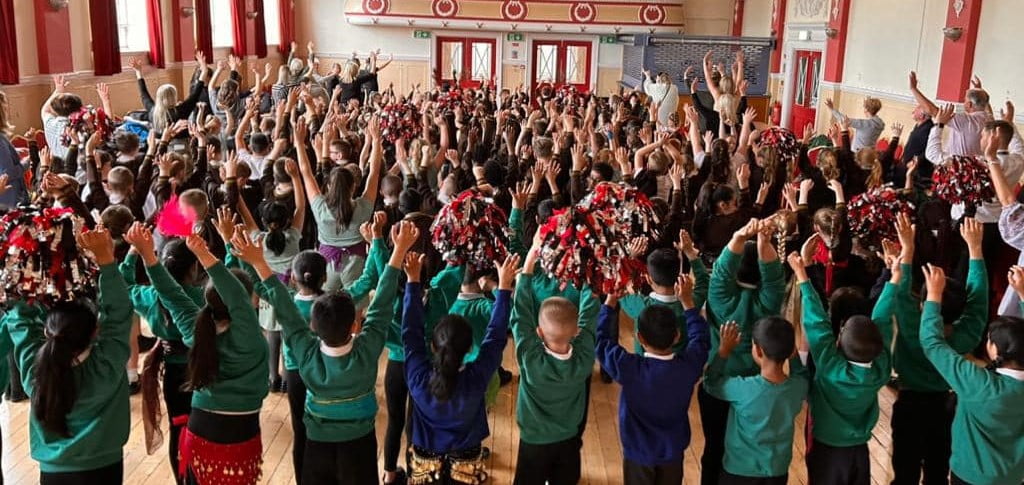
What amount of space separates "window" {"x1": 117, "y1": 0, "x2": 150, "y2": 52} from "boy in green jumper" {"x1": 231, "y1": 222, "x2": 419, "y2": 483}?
11.8 metres

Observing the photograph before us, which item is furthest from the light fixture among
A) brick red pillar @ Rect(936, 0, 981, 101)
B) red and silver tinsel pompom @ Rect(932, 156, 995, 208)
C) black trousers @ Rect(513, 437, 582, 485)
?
black trousers @ Rect(513, 437, 582, 485)

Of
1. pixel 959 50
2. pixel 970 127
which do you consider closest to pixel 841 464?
pixel 970 127

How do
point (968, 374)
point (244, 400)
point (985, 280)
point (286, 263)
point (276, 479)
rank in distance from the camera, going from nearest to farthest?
point (968, 374) < point (244, 400) < point (985, 280) < point (276, 479) < point (286, 263)

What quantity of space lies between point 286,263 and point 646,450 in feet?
7.65

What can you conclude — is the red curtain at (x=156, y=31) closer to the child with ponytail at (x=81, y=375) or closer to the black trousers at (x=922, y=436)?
the child with ponytail at (x=81, y=375)

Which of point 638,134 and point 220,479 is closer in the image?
point 220,479

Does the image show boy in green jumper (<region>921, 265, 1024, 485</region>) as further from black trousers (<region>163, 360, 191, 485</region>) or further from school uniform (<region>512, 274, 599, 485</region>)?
black trousers (<region>163, 360, 191, 485</region>)

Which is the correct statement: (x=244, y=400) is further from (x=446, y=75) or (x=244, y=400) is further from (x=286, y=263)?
(x=446, y=75)

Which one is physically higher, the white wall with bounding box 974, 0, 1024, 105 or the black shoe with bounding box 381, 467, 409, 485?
the white wall with bounding box 974, 0, 1024, 105

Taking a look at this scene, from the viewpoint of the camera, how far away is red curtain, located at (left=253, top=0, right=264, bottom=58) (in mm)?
18562

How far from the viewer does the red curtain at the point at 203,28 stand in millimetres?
15023

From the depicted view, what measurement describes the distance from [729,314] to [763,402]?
793mm

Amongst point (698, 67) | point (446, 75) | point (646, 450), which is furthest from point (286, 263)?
point (446, 75)

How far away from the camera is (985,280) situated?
3.40 m
